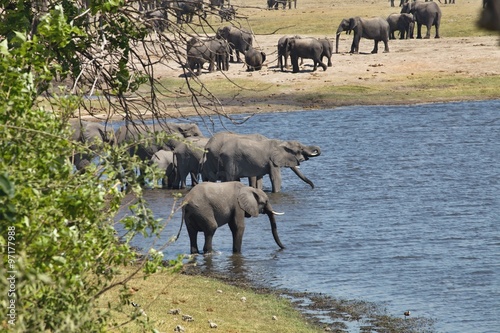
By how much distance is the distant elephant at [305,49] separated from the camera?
40969 mm

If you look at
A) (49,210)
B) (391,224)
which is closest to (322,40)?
(391,224)

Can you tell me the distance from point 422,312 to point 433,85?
26772mm

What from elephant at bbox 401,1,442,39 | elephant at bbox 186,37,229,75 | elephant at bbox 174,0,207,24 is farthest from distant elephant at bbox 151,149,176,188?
elephant at bbox 401,1,442,39

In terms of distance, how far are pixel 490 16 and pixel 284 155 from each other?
21.2 m

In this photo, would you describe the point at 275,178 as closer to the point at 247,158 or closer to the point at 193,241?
the point at 247,158

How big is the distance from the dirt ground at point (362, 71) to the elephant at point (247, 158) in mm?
12424

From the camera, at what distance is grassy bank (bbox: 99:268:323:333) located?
11383 millimetres

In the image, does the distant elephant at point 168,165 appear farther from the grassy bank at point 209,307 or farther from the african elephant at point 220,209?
the grassy bank at point 209,307

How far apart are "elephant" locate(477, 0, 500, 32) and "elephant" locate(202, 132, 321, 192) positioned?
20810mm

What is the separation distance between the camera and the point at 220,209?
57.7 feet

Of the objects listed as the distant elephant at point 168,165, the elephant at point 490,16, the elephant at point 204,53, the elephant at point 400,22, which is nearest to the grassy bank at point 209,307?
the elephant at point 204,53

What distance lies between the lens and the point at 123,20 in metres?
8.35

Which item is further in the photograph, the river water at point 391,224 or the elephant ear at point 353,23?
the elephant ear at point 353,23

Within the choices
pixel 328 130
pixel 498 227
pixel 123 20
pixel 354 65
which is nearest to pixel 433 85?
pixel 354 65
